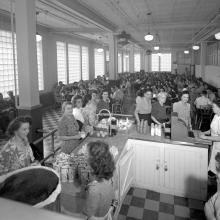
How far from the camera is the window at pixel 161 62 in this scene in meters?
24.2

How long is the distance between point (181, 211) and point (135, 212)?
0.53 metres

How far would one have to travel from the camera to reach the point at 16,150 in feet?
6.76

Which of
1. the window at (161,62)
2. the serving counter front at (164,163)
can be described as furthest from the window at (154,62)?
the serving counter front at (164,163)

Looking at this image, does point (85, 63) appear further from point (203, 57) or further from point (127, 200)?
point (127, 200)

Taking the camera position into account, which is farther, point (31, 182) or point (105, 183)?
point (105, 183)

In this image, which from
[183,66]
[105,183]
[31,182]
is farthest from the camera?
[183,66]

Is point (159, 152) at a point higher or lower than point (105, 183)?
lower

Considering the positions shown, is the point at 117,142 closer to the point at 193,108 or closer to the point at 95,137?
the point at 95,137

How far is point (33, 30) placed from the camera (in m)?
3.62

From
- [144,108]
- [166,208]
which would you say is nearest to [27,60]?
[144,108]

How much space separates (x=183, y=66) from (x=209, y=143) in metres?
20.9

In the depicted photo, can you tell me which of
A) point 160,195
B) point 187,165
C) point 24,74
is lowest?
point 160,195

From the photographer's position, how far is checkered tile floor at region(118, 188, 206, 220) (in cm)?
270

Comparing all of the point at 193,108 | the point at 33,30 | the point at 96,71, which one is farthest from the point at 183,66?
the point at 33,30
